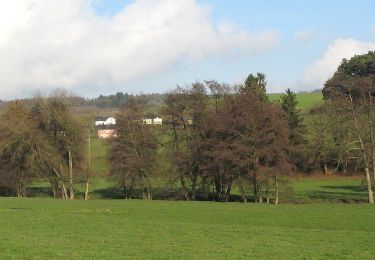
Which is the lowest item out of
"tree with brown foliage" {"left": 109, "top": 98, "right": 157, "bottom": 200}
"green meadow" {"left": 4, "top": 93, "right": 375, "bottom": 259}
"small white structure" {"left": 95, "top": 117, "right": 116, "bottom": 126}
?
"green meadow" {"left": 4, "top": 93, "right": 375, "bottom": 259}

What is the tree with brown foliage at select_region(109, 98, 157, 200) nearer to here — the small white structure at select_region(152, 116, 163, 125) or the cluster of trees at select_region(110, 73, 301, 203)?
the cluster of trees at select_region(110, 73, 301, 203)

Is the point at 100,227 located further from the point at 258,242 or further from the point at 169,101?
the point at 169,101

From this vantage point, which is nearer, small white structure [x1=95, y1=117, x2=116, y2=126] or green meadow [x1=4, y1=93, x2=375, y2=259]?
green meadow [x1=4, y1=93, x2=375, y2=259]

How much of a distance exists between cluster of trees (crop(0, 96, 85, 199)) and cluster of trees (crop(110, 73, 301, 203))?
835cm

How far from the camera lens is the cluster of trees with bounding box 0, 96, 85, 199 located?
66.8 meters

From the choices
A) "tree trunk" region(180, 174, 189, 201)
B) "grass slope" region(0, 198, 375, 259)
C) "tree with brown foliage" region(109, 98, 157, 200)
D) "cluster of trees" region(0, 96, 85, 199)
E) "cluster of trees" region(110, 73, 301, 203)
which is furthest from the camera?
"cluster of trees" region(0, 96, 85, 199)

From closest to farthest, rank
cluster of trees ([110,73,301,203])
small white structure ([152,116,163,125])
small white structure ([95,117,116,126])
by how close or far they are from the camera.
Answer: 1. cluster of trees ([110,73,301,203])
2. small white structure ([152,116,163,125])
3. small white structure ([95,117,116,126])

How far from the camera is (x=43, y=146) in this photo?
66.9 meters

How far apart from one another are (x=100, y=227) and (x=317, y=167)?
201 ft

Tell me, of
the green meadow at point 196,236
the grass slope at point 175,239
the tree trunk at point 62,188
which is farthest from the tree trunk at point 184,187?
the grass slope at point 175,239

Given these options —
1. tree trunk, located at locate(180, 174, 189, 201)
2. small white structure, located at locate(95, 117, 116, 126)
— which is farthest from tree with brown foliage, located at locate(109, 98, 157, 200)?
tree trunk, located at locate(180, 174, 189, 201)

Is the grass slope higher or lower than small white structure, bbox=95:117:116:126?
lower

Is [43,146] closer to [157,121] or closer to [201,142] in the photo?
[157,121]

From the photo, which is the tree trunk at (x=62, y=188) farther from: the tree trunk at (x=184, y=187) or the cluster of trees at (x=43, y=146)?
the tree trunk at (x=184, y=187)
